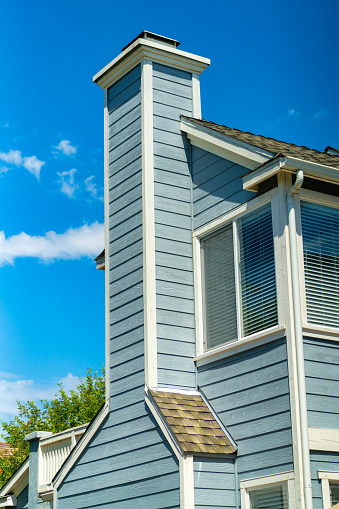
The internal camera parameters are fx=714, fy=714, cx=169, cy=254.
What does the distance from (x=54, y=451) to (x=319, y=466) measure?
16.6ft

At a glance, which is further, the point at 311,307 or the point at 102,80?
the point at 102,80

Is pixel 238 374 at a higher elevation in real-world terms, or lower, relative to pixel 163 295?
lower

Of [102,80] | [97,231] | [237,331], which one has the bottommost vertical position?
[237,331]

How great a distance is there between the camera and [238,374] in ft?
27.5

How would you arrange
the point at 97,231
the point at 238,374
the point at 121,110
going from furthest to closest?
1. the point at 97,231
2. the point at 121,110
3. the point at 238,374

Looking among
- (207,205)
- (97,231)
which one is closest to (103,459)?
(207,205)

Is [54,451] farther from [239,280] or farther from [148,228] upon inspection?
[239,280]

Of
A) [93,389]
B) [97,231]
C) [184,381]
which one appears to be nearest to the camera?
[184,381]

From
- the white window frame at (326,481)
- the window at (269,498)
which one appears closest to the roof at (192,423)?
the window at (269,498)

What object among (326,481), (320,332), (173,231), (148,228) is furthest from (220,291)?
(326,481)

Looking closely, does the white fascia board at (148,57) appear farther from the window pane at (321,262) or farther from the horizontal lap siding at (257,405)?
the horizontal lap siding at (257,405)

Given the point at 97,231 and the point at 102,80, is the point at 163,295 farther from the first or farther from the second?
the point at 97,231

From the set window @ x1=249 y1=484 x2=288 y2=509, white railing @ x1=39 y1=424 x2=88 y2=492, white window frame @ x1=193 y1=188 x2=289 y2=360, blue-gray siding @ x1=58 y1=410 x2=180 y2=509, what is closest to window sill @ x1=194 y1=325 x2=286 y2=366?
white window frame @ x1=193 y1=188 x2=289 y2=360

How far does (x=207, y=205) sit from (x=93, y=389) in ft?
87.2
